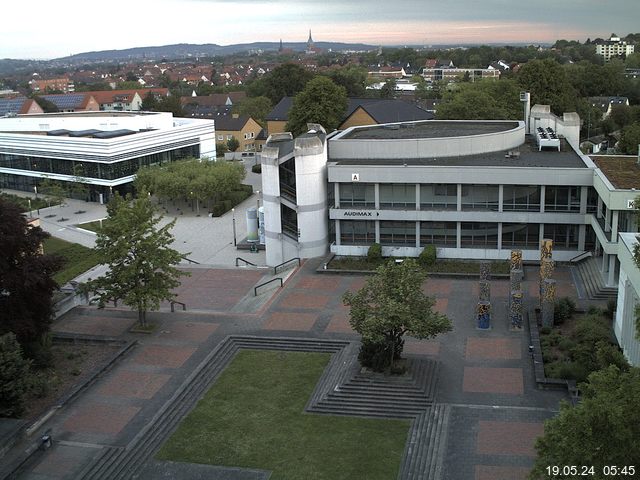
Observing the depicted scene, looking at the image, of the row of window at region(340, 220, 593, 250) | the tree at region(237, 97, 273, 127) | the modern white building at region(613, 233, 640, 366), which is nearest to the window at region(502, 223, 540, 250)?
the row of window at region(340, 220, 593, 250)

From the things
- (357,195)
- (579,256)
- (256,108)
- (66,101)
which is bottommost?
(579,256)

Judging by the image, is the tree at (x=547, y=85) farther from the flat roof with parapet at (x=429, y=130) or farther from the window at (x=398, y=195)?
the window at (x=398, y=195)

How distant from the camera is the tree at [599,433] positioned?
48.0ft

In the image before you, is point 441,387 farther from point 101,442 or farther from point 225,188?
point 225,188

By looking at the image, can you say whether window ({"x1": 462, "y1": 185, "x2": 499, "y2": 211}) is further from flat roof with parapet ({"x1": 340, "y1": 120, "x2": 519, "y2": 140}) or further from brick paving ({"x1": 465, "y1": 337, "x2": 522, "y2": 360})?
brick paving ({"x1": 465, "y1": 337, "x2": 522, "y2": 360})

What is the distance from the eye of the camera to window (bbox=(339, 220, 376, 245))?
43.3m

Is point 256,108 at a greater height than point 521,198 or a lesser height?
greater

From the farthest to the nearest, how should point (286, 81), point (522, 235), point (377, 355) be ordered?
1. point (286, 81)
2. point (522, 235)
3. point (377, 355)

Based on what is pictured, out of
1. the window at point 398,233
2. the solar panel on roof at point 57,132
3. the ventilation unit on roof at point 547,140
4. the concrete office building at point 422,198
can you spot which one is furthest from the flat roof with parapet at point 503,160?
the solar panel on roof at point 57,132

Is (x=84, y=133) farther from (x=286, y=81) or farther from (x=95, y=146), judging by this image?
(x=286, y=81)

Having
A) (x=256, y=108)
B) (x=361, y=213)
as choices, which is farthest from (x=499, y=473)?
(x=256, y=108)

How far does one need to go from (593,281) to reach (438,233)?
9391 millimetres

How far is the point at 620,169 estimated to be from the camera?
4047 cm

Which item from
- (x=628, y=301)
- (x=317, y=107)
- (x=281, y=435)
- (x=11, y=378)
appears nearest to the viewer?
(x=281, y=435)
